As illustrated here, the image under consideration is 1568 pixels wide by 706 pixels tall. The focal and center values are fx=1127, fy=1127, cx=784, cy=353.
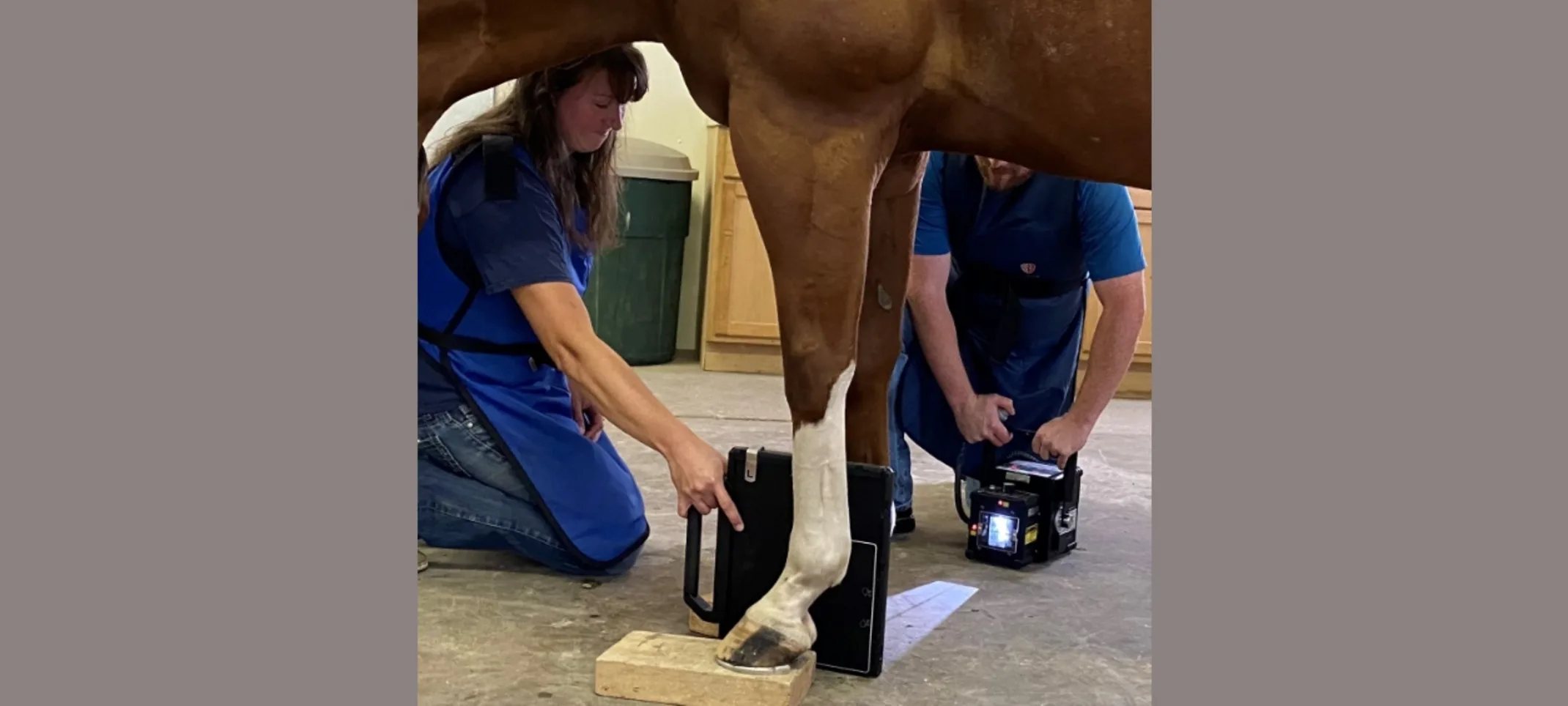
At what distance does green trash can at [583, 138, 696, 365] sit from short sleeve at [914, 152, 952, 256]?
1.72 meters

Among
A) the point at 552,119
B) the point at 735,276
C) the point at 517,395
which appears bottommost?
the point at 517,395

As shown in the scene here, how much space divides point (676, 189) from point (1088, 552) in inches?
87.2

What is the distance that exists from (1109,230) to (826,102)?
2.82 ft

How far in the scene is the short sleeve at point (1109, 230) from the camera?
1.74 meters

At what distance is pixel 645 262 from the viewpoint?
359cm

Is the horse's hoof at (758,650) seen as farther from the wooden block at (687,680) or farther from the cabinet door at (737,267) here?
the cabinet door at (737,267)

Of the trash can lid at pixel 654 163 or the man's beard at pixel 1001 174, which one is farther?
the trash can lid at pixel 654 163

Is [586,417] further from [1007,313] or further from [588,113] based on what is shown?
[1007,313]

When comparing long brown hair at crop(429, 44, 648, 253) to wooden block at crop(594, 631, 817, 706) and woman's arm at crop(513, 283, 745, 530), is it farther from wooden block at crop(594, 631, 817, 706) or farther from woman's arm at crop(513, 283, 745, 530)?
wooden block at crop(594, 631, 817, 706)

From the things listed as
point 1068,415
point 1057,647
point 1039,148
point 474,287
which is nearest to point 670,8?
point 1039,148

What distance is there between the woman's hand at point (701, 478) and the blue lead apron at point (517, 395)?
1.09ft

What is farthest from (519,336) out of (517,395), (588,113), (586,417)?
(588,113)

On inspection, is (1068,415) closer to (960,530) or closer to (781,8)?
(960,530)

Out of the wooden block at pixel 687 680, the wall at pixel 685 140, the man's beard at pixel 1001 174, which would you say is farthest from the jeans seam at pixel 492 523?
the wall at pixel 685 140
